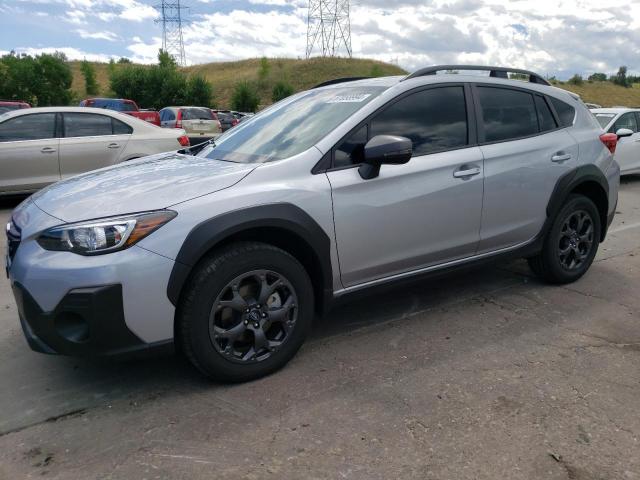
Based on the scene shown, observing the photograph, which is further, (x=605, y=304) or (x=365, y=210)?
(x=605, y=304)

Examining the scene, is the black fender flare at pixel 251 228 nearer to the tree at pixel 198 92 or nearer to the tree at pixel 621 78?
the tree at pixel 198 92

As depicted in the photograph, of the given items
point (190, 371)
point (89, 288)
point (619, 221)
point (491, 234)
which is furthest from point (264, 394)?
point (619, 221)

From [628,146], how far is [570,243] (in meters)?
7.76

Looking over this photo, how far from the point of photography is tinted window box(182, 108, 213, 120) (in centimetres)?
1866

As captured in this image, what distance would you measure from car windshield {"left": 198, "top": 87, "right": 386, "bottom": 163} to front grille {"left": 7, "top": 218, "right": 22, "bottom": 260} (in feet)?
4.07

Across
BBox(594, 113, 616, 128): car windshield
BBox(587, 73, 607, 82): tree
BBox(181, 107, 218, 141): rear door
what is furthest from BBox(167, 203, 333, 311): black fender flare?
BBox(587, 73, 607, 82): tree

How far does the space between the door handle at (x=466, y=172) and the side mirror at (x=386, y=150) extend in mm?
619

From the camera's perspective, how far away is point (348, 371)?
327 cm

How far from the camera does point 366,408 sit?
2865 millimetres

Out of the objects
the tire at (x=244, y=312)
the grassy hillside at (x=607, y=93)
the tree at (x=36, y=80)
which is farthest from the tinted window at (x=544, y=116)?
the grassy hillside at (x=607, y=93)

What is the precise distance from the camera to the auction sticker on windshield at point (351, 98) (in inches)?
144

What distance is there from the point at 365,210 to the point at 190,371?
4.45ft

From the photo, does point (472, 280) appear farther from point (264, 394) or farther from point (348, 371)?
point (264, 394)

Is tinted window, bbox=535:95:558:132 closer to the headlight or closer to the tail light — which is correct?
the tail light
